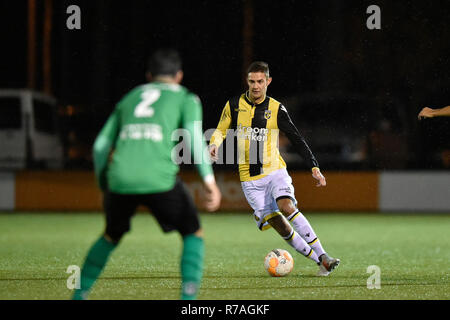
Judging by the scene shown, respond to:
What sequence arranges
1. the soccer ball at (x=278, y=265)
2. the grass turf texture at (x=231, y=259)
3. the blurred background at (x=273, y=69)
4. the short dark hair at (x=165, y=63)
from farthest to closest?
the blurred background at (x=273, y=69) < the soccer ball at (x=278, y=265) < the grass turf texture at (x=231, y=259) < the short dark hair at (x=165, y=63)

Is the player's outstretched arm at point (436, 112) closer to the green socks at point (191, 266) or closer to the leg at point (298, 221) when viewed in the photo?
the leg at point (298, 221)

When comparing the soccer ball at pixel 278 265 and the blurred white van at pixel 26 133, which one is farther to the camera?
the blurred white van at pixel 26 133

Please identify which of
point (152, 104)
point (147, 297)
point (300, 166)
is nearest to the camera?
point (152, 104)

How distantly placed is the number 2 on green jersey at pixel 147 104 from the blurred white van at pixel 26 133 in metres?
14.2

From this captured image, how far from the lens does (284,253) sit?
8.45m

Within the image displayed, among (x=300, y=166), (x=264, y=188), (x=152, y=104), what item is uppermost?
(x=152, y=104)

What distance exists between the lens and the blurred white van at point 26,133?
64.0ft

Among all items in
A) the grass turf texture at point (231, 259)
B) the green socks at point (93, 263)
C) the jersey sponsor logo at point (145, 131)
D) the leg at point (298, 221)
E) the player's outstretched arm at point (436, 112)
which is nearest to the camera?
the jersey sponsor logo at point (145, 131)

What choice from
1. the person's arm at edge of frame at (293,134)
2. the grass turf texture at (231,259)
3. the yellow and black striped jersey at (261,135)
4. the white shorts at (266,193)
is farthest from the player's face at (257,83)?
the grass turf texture at (231,259)

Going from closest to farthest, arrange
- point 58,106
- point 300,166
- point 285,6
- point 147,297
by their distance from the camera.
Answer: point 147,297, point 300,166, point 58,106, point 285,6

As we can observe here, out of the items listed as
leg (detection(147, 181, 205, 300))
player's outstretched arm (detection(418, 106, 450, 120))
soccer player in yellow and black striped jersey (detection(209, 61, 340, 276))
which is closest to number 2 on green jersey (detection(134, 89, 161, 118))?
leg (detection(147, 181, 205, 300))

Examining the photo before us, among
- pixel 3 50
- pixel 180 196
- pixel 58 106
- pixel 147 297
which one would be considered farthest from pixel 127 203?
pixel 3 50

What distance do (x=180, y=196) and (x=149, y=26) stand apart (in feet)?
82.1

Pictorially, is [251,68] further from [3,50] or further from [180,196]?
[3,50]
